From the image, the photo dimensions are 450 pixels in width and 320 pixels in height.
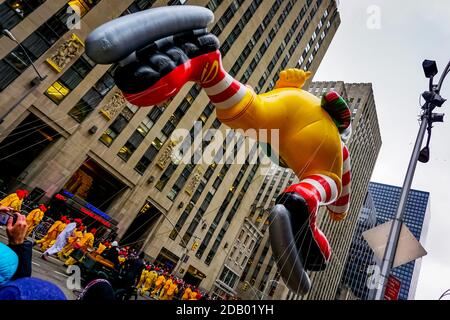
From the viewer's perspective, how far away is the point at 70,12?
21.4m

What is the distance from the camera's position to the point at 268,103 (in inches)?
171

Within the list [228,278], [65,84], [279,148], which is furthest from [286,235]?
[228,278]

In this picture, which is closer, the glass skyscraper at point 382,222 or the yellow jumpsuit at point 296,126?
the yellow jumpsuit at point 296,126

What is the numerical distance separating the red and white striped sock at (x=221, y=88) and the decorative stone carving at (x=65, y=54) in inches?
814

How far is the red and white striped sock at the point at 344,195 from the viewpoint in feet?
16.2

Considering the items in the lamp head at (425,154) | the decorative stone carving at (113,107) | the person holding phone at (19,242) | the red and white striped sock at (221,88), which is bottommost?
the person holding phone at (19,242)

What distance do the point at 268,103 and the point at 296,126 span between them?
20.6 inches

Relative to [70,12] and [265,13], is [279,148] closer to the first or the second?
[70,12]

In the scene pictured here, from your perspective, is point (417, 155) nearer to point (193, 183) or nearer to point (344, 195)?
point (344, 195)

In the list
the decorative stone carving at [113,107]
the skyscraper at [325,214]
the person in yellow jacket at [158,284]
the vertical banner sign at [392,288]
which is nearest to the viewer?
the vertical banner sign at [392,288]

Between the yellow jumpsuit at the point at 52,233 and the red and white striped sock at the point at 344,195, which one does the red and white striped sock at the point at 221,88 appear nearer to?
the red and white striped sock at the point at 344,195

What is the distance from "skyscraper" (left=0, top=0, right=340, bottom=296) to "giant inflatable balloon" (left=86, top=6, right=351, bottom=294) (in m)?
11.0

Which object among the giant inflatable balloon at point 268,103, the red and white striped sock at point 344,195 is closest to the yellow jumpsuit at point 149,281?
the red and white striped sock at point 344,195
